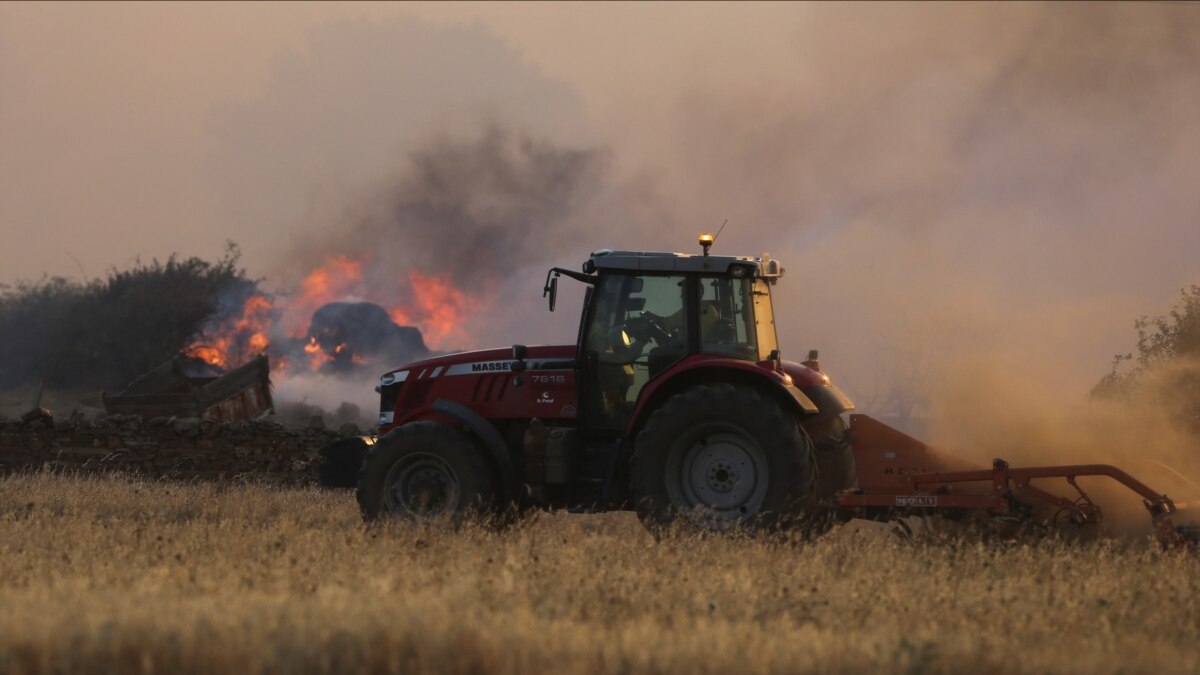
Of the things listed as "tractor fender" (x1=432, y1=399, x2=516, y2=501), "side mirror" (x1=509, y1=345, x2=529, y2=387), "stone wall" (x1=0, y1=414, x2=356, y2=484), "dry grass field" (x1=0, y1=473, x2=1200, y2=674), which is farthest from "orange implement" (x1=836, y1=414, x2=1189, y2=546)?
"stone wall" (x1=0, y1=414, x2=356, y2=484)

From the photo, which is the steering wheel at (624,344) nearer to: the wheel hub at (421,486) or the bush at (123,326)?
the wheel hub at (421,486)

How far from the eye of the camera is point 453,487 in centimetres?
1202

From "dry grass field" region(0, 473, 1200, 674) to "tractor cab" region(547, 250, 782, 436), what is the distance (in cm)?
127

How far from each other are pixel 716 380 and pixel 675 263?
3.60 feet

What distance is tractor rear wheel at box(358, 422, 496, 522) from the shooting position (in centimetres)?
1189

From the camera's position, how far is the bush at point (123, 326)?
45906 mm

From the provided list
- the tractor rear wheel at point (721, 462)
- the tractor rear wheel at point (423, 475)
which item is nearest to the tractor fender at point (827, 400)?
the tractor rear wheel at point (721, 462)

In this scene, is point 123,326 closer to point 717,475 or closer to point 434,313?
point 434,313

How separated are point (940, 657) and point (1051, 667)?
20.7 inches

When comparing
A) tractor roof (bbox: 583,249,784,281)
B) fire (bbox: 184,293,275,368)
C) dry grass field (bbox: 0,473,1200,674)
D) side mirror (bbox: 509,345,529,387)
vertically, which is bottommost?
dry grass field (bbox: 0,473,1200,674)

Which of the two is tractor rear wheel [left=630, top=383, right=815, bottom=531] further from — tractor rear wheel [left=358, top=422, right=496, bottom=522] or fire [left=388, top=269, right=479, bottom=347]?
fire [left=388, top=269, right=479, bottom=347]

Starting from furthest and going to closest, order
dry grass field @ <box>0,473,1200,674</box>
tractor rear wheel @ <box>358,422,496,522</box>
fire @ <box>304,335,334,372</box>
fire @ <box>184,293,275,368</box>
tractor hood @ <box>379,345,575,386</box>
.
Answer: fire @ <box>184,293,275,368</box> → fire @ <box>304,335,334,372</box> → tractor hood @ <box>379,345,575,386</box> → tractor rear wheel @ <box>358,422,496,522</box> → dry grass field @ <box>0,473,1200,674</box>

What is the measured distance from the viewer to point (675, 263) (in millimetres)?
11789

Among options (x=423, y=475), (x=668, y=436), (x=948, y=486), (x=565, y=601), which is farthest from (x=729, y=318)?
(x=565, y=601)
